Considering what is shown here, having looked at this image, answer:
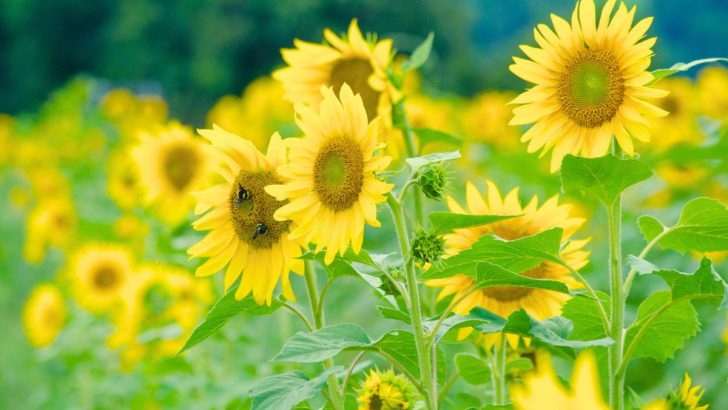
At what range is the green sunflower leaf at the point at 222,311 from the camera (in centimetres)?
85

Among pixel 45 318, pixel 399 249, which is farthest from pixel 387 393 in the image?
pixel 45 318

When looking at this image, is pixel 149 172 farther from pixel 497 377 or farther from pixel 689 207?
pixel 689 207

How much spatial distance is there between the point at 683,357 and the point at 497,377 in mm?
1418

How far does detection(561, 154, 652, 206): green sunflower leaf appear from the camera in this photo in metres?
0.77

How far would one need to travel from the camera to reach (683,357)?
2.24m

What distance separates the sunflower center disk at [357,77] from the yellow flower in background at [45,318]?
55.3 inches

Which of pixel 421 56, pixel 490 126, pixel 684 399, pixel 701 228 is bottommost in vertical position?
pixel 684 399

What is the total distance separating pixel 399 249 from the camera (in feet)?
7.59

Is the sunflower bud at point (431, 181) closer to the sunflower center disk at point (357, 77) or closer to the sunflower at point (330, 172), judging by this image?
the sunflower at point (330, 172)

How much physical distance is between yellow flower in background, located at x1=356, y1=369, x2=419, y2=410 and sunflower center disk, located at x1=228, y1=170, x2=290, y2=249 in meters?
0.15

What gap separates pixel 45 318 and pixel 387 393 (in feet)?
6.33

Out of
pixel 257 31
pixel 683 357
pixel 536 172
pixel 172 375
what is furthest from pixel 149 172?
pixel 257 31

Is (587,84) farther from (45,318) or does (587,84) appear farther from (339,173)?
(45,318)

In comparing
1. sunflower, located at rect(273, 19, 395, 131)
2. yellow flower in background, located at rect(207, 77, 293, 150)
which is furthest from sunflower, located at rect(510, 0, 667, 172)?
yellow flower in background, located at rect(207, 77, 293, 150)
